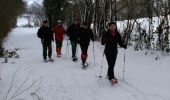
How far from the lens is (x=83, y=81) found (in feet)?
41.2

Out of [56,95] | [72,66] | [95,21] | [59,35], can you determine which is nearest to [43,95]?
[56,95]

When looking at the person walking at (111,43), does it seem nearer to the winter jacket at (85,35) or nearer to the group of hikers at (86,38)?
the group of hikers at (86,38)

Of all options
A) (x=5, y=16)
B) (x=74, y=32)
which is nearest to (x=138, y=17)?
(x=74, y=32)

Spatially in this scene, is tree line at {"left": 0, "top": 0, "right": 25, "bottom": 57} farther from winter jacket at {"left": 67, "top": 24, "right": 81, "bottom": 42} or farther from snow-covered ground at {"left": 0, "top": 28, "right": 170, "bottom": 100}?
snow-covered ground at {"left": 0, "top": 28, "right": 170, "bottom": 100}

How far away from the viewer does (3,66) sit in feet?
52.7

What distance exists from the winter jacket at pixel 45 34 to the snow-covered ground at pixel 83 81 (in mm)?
1040

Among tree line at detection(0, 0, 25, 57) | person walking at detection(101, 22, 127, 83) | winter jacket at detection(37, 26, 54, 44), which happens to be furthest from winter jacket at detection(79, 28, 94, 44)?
tree line at detection(0, 0, 25, 57)

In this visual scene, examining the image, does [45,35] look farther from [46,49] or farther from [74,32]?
[74,32]

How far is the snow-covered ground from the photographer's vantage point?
1048 centimetres

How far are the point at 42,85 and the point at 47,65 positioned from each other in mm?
4418

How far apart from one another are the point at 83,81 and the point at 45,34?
206 inches

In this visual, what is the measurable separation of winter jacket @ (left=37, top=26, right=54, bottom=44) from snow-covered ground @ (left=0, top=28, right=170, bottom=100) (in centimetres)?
104

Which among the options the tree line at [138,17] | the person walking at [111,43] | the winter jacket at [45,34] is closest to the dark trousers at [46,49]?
the winter jacket at [45,34]

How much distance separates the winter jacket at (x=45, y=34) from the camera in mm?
17219
